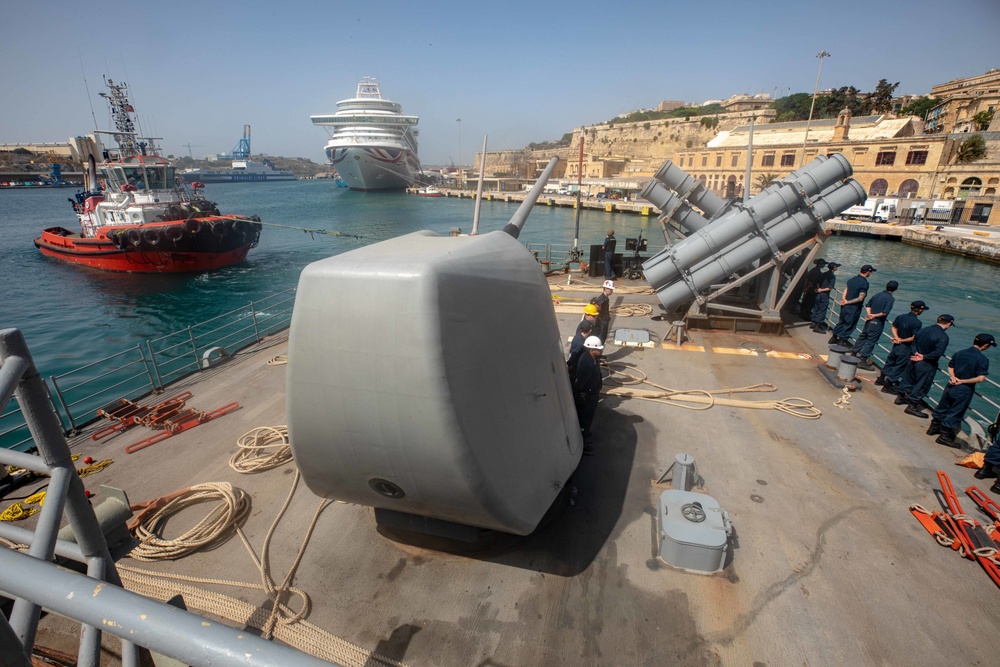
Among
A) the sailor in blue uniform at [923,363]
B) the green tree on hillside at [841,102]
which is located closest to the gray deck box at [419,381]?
the sailor in blue uniform at [923,363]

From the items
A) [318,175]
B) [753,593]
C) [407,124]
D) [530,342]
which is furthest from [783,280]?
[318,175]

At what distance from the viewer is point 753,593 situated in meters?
4.12

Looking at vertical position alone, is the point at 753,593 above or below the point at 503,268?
below

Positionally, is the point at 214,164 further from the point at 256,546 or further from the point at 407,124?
the point at 256,546

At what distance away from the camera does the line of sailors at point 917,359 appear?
625cm

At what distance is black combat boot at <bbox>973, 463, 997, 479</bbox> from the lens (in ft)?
18.6

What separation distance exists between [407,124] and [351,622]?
89.2 m

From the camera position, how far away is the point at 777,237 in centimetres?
1048

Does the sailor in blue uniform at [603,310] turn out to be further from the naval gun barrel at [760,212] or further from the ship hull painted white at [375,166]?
the ship hull painted white at [375,166]

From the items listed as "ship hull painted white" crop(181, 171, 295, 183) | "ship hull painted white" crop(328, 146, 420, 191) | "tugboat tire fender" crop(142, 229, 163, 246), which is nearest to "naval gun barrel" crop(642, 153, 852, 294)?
"tugboat tire fender" crop(142, 229, 163, 246)

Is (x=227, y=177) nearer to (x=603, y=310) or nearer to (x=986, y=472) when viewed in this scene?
(x=603, y=310)

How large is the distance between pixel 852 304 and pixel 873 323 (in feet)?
2.23

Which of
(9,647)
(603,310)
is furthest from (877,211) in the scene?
(9,647)

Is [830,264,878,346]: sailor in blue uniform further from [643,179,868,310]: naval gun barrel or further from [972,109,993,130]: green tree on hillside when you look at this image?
[972,109,993,130]: green tree on hillside
